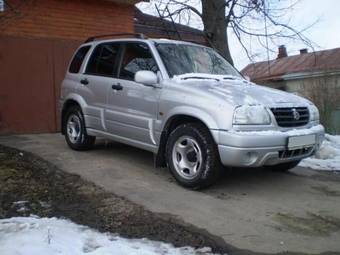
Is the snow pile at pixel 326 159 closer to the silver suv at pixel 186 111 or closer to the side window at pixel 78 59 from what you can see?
the silver suv at pixel 186 111

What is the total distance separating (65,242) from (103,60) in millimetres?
4361

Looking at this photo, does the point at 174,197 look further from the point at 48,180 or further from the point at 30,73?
the point at 30,73

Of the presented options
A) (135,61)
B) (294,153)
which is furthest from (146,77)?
(294,153)

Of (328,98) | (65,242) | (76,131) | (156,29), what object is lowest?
(328,98)

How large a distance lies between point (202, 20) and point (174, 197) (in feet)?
22.6

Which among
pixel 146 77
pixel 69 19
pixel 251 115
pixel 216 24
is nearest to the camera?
pixel 251 115

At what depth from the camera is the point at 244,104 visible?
6.57 meters

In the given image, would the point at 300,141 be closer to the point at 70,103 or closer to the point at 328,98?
the point at 70,103

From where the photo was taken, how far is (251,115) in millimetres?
6531

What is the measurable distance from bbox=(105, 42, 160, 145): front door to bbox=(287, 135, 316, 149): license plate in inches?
72.6

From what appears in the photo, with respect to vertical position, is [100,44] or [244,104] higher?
[100,44]

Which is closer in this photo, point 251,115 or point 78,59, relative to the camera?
point 251,115

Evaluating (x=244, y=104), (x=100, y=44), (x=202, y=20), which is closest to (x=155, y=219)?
(x=244, y=104)

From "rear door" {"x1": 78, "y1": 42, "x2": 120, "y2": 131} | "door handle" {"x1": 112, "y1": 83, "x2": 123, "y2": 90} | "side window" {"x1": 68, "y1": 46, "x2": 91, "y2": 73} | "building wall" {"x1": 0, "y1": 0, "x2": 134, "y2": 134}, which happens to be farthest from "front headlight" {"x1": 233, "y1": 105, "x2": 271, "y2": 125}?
"building wall" {"x1": 0, "y1": 0, "x2": 134, "y2": 134}
